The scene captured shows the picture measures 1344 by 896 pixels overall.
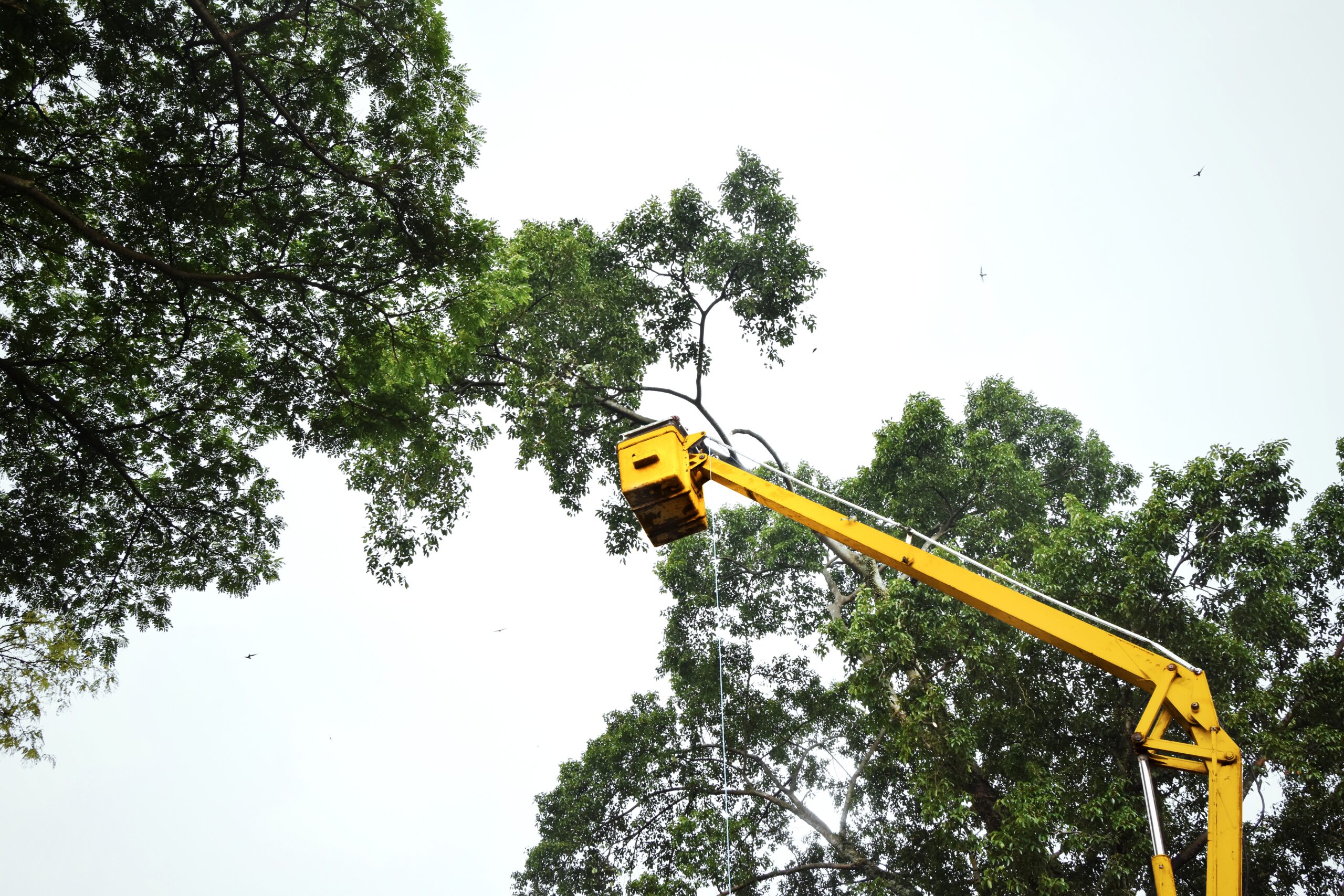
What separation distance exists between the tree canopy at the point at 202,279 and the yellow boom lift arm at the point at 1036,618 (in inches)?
115

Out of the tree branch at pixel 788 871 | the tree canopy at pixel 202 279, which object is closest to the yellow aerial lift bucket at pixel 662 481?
the tree canopy at pixel 202 279

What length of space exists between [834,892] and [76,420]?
1126 centimetres

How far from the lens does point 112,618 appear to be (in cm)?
895

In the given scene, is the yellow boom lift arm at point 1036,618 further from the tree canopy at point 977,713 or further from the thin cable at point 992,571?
the tree canopy at point 977,713

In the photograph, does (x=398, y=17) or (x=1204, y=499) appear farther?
(x=1204, y=499)

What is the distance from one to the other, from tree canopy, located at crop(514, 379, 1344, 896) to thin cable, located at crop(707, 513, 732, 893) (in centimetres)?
11

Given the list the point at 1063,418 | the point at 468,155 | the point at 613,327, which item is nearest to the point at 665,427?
the point at 468,155

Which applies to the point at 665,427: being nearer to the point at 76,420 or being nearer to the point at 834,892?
the point at 76,420

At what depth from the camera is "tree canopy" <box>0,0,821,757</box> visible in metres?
6.80

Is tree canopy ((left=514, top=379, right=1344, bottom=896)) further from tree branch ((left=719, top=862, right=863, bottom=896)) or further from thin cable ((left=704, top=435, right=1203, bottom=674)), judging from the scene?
thin cable ((left=704, top=435, right=1203, bottom=674))

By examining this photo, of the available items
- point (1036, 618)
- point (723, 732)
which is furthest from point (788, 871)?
point (1036, 618)

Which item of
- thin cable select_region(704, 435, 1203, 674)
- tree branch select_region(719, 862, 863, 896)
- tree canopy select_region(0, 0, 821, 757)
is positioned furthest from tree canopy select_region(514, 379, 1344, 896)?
tree canopy select_region(0, 0, 821, 757)

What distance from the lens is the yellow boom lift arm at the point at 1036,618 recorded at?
467cm

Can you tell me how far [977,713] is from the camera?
9172mm
